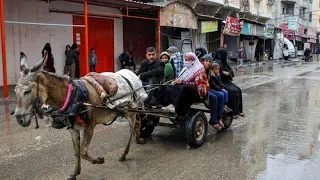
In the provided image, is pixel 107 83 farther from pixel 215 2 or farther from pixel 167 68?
pixel 215 2

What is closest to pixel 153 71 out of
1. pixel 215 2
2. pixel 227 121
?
pixel 227 121

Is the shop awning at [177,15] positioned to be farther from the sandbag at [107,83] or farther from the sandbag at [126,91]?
the sandbag at [107,83]

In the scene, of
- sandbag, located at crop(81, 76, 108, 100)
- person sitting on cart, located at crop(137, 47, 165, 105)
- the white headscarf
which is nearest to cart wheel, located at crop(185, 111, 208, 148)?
the white headscarf

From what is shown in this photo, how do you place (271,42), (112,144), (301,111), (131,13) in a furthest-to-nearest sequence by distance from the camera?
(271,42)
(131,13)
(301,111)
(112,144)

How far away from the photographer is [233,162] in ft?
18.3

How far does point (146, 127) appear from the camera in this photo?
6.74m

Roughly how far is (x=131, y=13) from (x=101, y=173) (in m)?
15.9

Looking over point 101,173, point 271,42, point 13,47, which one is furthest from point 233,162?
point 271,42

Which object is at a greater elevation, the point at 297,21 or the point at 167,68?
the point at 297,21

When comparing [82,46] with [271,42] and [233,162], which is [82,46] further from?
[271,42]

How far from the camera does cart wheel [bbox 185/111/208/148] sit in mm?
6102

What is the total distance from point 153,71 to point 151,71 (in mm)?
39

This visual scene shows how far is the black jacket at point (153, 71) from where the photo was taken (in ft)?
22.1

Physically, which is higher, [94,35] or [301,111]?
[94,35]
